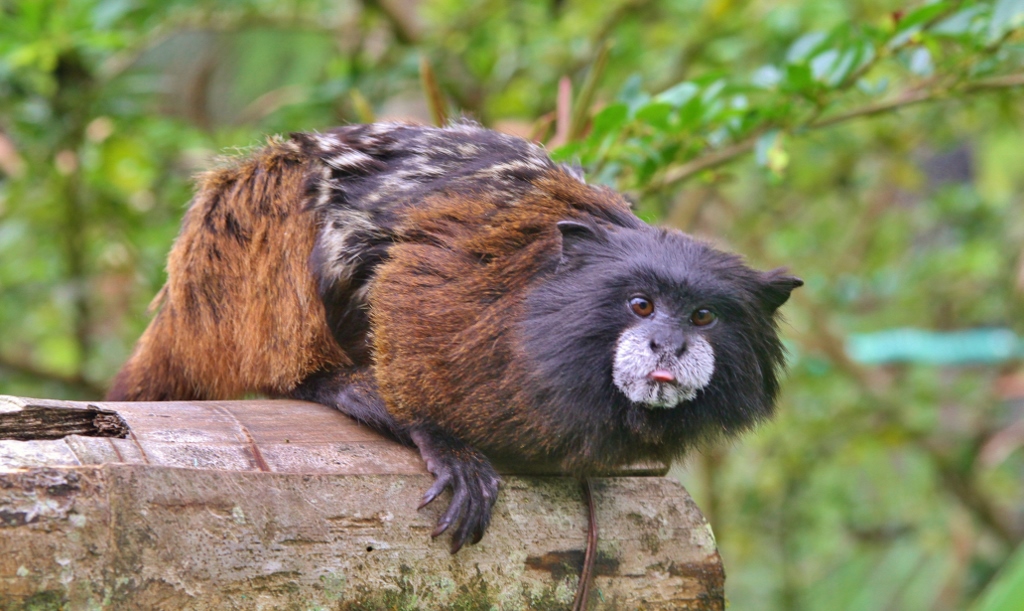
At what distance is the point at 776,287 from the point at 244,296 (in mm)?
1507

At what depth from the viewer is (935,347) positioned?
22.5 ft

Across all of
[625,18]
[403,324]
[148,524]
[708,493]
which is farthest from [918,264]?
[148,524]

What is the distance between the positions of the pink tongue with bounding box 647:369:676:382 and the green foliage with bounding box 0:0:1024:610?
493mm

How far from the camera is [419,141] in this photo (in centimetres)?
307

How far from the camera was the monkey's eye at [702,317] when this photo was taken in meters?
2.37

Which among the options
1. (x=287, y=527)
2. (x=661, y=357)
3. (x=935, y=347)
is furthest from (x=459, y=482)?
(x=935, y=347)

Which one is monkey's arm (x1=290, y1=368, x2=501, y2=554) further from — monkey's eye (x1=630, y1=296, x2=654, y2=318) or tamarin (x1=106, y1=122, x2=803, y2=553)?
monkey's eye (x1=630, y1=296, x2=654, y2=318)

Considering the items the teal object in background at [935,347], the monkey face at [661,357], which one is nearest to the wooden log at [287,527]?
the monkey face at [661,357]

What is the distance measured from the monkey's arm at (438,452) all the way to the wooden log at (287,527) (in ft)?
0.13

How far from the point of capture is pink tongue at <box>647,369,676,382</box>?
2.22m

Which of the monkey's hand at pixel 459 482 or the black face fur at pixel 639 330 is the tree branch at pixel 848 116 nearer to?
the black face fur at pixel 639 330

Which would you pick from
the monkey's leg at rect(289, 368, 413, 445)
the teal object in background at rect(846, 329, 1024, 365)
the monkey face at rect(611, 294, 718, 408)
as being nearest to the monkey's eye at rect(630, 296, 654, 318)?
the monkey face at rect(611, 294, 718, 408)

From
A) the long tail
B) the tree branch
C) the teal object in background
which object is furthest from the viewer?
the teal object in background

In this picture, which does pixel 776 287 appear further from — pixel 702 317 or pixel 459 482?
pixel 459 482
